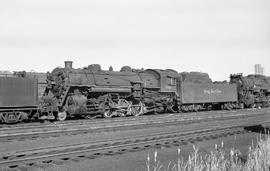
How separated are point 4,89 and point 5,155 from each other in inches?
379

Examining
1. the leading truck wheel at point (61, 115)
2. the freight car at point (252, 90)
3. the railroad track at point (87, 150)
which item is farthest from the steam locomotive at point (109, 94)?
the railroad track at point (87, 150)

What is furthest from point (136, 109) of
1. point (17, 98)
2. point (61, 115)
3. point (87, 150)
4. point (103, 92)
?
point (87, 150)

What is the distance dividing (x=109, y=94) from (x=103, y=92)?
1.38 feet

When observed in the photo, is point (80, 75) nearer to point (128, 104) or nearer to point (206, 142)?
point (128, 104)

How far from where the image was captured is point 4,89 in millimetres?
17984

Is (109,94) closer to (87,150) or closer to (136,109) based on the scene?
(136,109)

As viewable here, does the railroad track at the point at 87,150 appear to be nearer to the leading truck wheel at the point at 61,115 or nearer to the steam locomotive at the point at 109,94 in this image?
the steam locomotive at the point at 109,94

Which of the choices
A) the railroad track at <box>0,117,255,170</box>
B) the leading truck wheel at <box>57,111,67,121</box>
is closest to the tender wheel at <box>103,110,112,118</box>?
the leading truck wheel at <box>57,111,67,121</box>

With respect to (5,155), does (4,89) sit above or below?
above

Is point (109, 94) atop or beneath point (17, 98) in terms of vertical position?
atop

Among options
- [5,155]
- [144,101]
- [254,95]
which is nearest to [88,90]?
[144,101]

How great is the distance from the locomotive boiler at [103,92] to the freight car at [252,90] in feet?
39.4

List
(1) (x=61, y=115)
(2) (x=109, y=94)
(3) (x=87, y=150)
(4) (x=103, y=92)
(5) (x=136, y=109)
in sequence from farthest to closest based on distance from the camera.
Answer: (5) (x=136, y=109), (2) (x=109, y=94), (4) (x=103, y=92), (1) (x=61, y=115), (3) (x=87, y=150)

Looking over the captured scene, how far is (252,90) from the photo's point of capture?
36.4 metres
